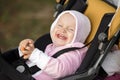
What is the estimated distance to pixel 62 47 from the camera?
2633 mm

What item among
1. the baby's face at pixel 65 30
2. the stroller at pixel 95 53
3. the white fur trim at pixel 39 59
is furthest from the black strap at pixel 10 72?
the baby's face at pixel 65 30

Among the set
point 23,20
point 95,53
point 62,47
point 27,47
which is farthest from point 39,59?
point 23,20

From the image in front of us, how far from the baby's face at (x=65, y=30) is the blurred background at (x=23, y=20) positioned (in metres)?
1.45

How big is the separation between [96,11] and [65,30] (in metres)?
0.32

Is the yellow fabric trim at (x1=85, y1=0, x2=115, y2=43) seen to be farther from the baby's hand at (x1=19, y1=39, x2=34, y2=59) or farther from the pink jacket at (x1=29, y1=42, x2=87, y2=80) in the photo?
the baby's hand at (x1=19, y1=39, x2=34, y2=59)

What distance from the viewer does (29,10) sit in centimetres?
480

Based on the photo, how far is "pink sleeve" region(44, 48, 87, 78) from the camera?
8.01 ft

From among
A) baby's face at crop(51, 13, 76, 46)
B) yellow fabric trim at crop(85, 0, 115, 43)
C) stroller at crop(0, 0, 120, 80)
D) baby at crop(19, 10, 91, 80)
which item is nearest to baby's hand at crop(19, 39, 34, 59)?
baby at crop(19, 10, 91, 80)

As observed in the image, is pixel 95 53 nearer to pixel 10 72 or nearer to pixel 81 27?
pixel 81 27

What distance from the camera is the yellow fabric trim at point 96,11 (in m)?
2.72

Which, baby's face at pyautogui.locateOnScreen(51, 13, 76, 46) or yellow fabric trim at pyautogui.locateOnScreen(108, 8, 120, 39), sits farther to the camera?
baby's face at pyautogui.locateOnScreen(51, 13, 76, 46)

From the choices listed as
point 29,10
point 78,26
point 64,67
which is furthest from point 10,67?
point 29,10

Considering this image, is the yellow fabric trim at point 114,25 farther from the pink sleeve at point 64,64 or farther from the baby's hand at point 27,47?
the baby's hand at point 27,47

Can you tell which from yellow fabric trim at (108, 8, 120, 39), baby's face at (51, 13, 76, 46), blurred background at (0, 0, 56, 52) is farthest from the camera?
blurred background at (0, 0, 56, 52)
